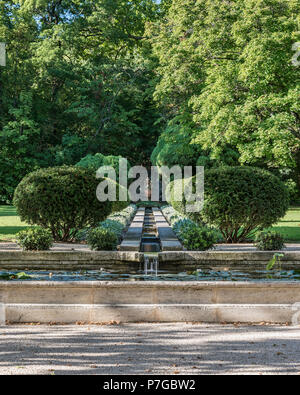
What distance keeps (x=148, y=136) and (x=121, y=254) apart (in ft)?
113

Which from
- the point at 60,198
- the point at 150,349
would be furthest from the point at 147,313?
the point at 60,198

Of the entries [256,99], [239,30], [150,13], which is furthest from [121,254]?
[150,13]

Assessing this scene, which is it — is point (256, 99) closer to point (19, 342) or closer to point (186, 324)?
point (186, 324)

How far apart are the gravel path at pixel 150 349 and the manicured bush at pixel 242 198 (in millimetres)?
7040

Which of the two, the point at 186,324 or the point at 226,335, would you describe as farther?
the point at 186,324

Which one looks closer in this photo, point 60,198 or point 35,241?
point 35,241

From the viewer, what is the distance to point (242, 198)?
1285cm

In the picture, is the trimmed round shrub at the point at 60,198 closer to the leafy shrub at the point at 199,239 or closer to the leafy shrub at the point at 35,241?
the leafy shrub at the point at 35,241

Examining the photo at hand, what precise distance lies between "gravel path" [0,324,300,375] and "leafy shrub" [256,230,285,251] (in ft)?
17.3

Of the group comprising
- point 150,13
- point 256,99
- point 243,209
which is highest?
point 150,13

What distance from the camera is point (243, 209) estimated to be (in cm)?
1280

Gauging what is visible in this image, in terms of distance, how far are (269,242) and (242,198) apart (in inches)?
79.4

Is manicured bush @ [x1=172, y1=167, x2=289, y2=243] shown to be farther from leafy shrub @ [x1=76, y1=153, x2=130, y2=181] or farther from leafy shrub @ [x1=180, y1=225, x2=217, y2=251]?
leafy shrub @ [x1=76, y1=153, x2=130, y2=181]

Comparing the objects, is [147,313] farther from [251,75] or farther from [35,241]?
[251,75]
